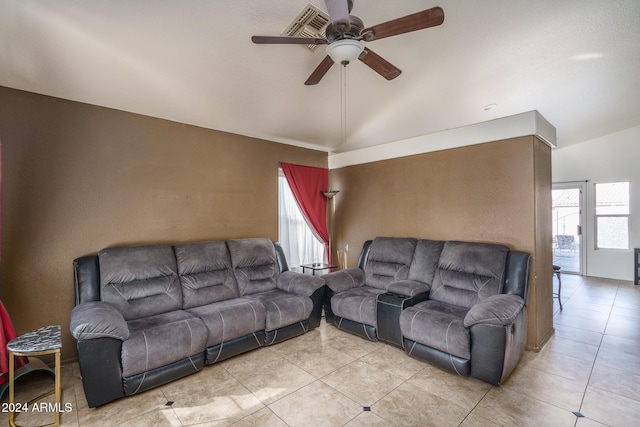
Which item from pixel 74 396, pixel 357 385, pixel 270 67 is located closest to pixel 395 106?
pixel 270 67

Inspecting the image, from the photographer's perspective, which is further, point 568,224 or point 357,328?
point 568,224

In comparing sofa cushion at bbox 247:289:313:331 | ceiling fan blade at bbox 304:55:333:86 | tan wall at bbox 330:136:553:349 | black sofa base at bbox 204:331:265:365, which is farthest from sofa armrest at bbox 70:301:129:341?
tan wall at bbox 330:136:553:349

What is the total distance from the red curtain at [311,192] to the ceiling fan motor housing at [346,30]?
2.85 metres

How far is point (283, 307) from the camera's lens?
10.1 feet

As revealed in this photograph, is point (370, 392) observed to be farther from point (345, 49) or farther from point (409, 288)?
point (345, 49)

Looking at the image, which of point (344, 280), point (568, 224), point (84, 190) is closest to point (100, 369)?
point (84, 190)

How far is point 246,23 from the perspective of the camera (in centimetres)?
199

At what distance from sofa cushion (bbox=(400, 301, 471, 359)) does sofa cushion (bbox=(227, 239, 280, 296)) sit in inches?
66.7

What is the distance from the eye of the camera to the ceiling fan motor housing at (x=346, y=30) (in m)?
1.60

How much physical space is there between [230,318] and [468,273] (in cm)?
247

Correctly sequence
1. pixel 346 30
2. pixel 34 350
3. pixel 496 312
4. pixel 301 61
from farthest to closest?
pixel 301 61, pixel 496 312, pixel 34 350, pixel 346 30

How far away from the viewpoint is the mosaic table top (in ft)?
6.24

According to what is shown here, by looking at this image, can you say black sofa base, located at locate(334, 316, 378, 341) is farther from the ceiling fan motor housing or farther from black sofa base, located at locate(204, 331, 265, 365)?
the ceiling fan motor housing

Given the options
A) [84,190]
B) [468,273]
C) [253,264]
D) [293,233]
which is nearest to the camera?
[84,190]
